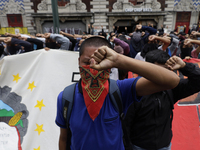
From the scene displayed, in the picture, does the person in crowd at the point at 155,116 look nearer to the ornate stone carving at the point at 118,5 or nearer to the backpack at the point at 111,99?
the backpack at the point at 111,99

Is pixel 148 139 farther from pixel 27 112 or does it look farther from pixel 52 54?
pixel 52 54

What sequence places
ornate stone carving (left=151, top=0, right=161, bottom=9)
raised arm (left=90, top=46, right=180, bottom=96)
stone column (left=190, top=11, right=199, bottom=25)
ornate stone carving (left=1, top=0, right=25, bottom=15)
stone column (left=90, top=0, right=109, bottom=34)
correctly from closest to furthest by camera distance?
raised arm (left=90, top=46, right=180, bottom=96) → ornate stone carving (left=151, top=0, right=161, bottom=9) → stone column (left=90, top=0, right=109, bottom=34) → ornate stone carving (left=1, top=0, right=25, bottom=15) → stone column (left=190, top=11, right=199, bottom=25)

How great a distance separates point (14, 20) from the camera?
615 inches

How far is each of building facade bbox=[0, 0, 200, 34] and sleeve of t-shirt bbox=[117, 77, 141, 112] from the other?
14.9 meters

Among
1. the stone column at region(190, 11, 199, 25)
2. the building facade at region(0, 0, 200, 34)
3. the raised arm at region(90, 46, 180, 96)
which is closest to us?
the raised arm at region(90, 46, 180, 96)

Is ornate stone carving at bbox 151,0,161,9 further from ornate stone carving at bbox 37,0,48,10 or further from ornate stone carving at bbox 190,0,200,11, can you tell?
ornate stone carving at bbox 37,0,48,10

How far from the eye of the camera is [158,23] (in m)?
15.3

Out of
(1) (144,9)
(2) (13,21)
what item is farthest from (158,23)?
(2) (13,21)

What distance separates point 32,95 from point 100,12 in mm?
14380

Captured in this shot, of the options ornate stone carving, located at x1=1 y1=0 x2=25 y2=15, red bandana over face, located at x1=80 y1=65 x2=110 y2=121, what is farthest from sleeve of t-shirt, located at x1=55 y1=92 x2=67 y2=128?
ornate stone carving, located at x1=1 y1=0 x2=25 y2=15

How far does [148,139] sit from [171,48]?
2.96 meters

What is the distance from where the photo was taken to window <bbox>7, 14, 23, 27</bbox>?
50.9 feet

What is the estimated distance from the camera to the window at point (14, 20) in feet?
50.9

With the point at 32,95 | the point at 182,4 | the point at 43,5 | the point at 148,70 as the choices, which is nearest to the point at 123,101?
the point at 148,70
